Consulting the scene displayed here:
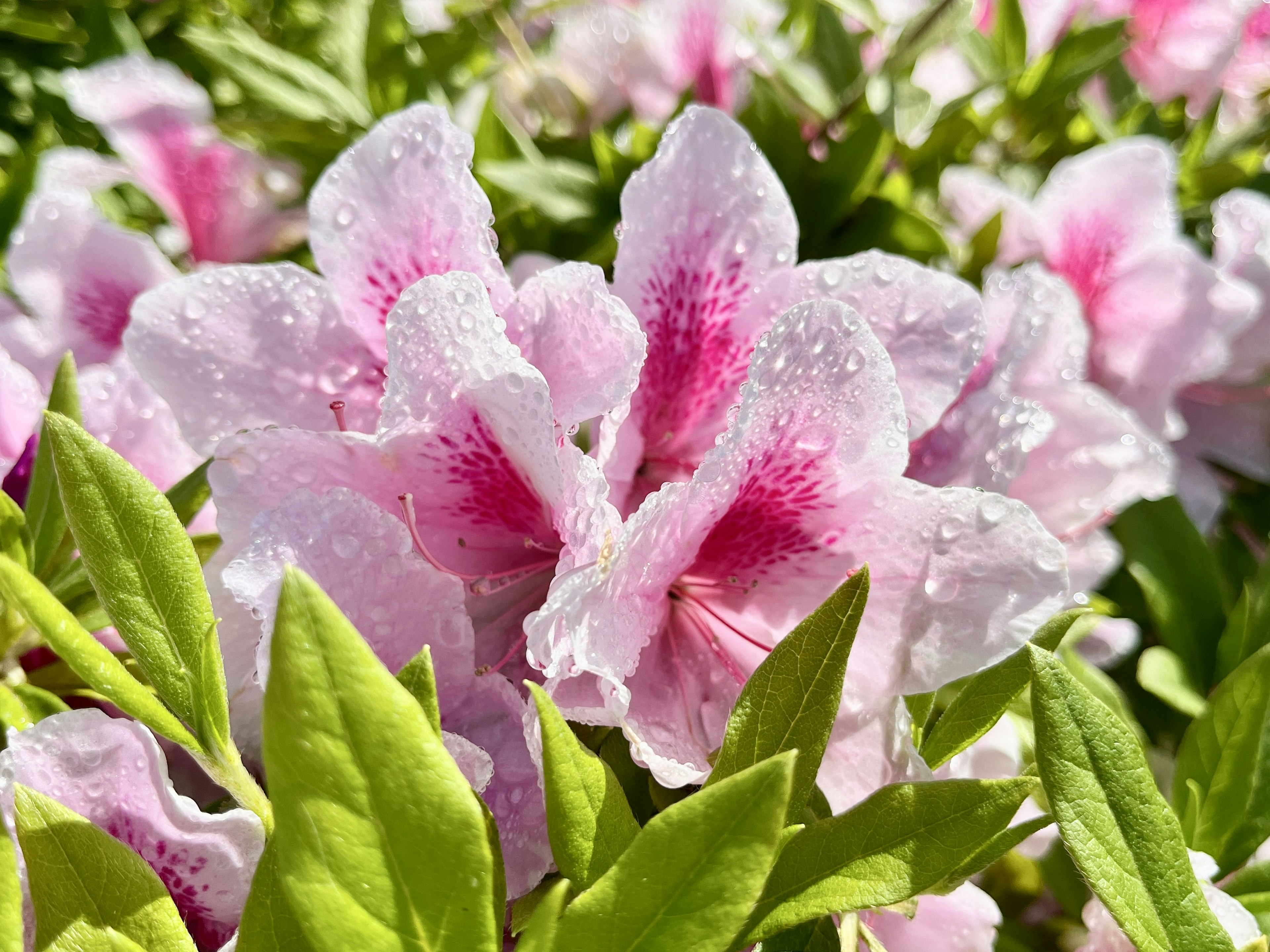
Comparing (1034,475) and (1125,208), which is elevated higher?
(1125,208)

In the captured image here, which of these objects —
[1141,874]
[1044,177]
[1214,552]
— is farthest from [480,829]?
[1044,177]

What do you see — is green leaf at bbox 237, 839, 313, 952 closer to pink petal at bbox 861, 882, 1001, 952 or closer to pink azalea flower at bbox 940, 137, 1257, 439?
pink petal at bbox 861, 882, 1001, 952

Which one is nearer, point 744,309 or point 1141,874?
point 1141,874

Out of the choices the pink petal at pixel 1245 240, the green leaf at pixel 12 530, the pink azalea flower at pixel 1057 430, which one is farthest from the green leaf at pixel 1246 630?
the green leaf at pixel 12 530

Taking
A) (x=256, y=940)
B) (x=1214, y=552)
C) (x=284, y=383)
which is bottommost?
(x=1214, y=552)

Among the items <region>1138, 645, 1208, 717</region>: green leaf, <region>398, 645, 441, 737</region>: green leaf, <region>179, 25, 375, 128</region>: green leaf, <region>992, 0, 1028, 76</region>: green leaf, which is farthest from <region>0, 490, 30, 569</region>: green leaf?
<region>992, 0, 1028, 76</region>: green leaf

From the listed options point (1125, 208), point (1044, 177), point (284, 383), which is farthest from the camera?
point (1044, 177)

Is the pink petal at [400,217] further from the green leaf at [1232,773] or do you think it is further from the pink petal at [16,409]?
the green leaf at [1232,773]

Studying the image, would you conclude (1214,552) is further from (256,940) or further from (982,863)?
(256,940)

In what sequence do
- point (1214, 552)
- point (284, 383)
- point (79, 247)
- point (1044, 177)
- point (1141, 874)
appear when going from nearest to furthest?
point (1141, 874) < point (284, 383) < point (79, 247) < point (1214, 552) < point (1044, 177)
